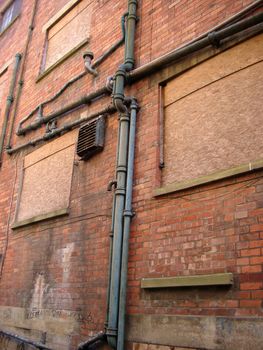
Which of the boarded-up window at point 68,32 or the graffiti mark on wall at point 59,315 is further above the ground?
the boarded-up window at point 68,32

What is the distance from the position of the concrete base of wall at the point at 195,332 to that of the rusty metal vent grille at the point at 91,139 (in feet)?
8.76

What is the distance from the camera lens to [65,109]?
24.3ft

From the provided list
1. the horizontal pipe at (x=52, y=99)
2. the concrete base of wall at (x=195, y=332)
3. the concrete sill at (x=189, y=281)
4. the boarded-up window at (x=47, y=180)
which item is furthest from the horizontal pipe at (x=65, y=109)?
the concrete base of wall at (x=195, y=332)

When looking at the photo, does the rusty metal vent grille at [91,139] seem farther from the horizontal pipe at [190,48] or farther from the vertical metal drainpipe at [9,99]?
the vertical metal drainpipe at [9,99]

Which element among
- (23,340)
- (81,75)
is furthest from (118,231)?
(81,75)

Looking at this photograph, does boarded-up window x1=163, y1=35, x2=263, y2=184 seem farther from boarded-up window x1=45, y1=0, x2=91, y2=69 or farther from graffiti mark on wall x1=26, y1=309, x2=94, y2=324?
boarded-up window x1=45, y1=0, x2=91, y2=69

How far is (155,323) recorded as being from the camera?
458 centimetres

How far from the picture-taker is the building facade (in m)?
4.27

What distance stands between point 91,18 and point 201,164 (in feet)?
15.6

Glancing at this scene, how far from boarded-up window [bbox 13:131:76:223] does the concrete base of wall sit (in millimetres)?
2614

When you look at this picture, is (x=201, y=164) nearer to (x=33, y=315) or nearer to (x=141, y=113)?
(x=141, y=113)

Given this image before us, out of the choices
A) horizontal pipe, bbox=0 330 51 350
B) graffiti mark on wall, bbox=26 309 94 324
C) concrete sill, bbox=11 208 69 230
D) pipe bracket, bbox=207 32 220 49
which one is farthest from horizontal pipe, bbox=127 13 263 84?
horizontal pipe, bbox=0 330 51 350

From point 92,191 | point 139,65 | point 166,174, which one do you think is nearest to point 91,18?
point 139,65

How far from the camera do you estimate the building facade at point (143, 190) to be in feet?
14.0
